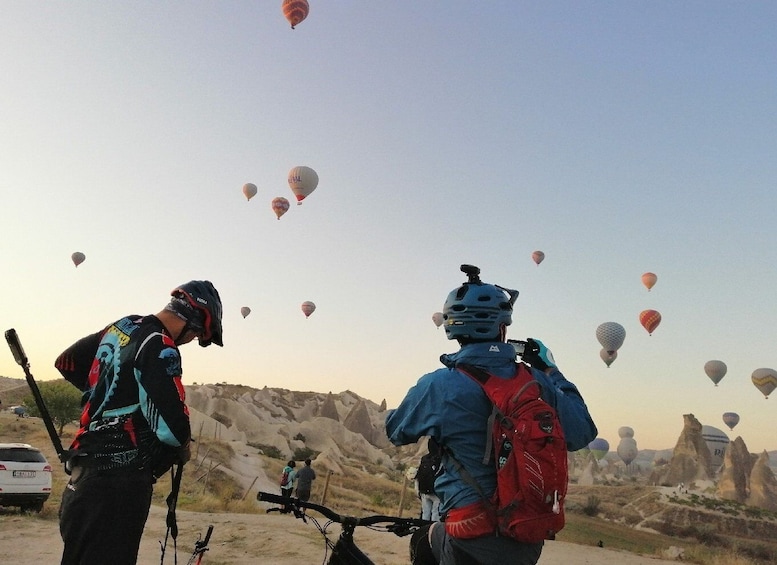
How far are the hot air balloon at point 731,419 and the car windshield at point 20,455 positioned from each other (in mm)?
111000

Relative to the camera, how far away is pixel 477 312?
314 centimetres

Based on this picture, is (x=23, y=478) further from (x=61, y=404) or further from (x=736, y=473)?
(x=736, y=473)

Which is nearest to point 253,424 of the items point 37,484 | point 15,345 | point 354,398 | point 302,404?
point 302,404

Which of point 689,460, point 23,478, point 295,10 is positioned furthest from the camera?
point 689,460

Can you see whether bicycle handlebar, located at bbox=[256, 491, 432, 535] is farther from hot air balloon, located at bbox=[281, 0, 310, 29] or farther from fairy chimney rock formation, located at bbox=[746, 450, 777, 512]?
fairy chimney rock formation, located at bbox=[746, 450, 777, 512]

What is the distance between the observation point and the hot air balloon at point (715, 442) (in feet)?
431

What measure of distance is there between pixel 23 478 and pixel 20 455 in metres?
0.52

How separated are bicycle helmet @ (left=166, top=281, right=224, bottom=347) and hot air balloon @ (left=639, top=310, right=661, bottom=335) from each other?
57058 mm

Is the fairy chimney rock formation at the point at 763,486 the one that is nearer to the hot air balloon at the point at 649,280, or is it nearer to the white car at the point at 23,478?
the hot air balloon at the point at 649,280

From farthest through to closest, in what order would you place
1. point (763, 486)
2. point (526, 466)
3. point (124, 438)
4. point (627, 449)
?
point (627, 449) < point (763, 486) < point (124, 438) < point (526, 466)

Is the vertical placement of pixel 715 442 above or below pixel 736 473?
above

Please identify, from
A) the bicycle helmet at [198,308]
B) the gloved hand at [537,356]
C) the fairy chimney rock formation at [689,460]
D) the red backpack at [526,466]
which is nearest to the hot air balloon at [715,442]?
the fairy chimney rock formation at [689,460]

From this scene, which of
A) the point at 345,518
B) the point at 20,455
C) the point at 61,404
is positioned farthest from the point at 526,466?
the point at 61,404

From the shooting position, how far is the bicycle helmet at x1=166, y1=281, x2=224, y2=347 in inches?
139
